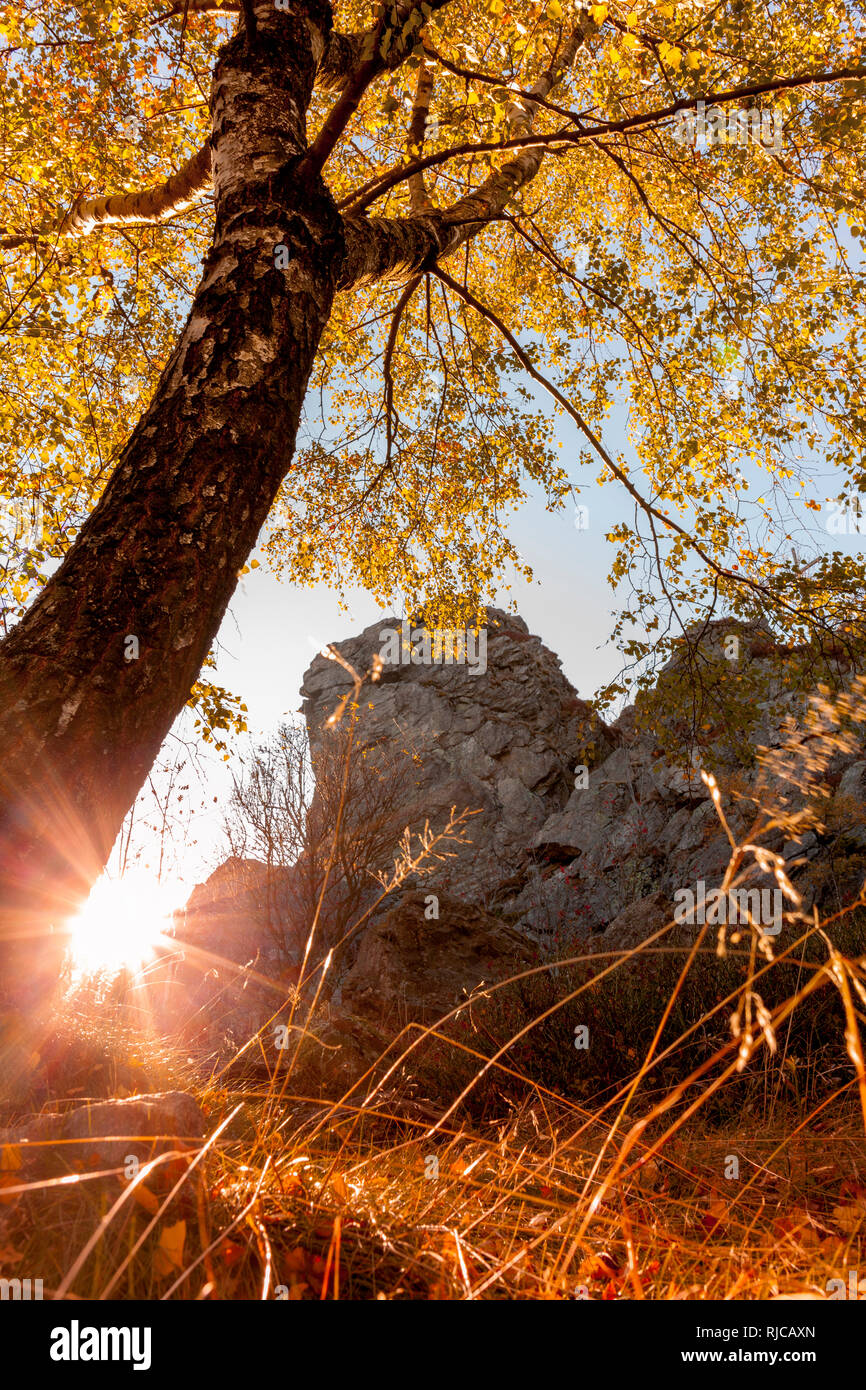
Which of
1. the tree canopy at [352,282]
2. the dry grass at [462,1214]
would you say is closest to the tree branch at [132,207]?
the tree canopy at [352,282]

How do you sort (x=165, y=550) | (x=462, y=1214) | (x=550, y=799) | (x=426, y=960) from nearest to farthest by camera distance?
(x=462, y=1214), (x=165, y=550), (x=426, y=960), (x=550, y=799)

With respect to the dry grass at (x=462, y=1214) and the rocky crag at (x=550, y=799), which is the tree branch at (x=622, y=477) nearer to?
the rocky crag at (x=550, y=799)

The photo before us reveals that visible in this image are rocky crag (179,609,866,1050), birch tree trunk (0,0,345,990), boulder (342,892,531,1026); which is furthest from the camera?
boulder (342,892,531,1026)

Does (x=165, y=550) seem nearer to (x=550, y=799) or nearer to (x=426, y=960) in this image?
(x=426, y=960)

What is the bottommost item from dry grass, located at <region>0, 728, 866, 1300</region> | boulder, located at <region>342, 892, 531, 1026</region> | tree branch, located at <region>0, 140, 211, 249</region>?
boulder, located at <region>342, 892, 531, 1026</region>

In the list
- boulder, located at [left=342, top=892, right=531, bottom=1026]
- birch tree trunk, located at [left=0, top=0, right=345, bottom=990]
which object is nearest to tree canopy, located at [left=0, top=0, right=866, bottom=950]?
birch tree trunk, located at [left=0, top=0, right=345, bottom=990]

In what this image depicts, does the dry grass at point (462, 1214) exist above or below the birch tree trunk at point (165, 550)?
below

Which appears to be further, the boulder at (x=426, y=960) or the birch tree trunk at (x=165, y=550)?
the boulder at (x=426, y=960)

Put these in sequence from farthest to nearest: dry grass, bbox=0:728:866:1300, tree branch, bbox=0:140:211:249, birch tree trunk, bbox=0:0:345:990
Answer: tree branch, bbox=0:140:211:249, birch tree trunk, bbox=0:0:345:990, dry grass, bbox=0:728:866:1300

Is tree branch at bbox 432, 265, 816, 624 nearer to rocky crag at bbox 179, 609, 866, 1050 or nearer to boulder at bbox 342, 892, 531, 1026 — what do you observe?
rocky crag at bbox 179, 609, 866, 1050

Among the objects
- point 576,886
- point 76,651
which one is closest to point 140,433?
point 76,651

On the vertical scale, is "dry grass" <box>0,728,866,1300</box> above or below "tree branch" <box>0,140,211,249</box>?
below

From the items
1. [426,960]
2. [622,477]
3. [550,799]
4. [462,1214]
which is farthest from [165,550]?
[550,799]

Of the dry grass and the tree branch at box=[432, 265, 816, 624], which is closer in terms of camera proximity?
the dry grass
